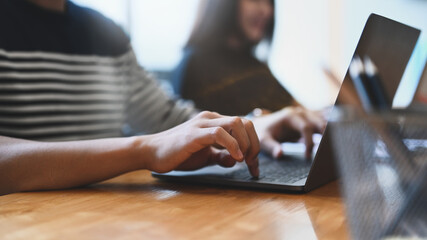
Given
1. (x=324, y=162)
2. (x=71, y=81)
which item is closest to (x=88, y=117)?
(x=71, y=81)

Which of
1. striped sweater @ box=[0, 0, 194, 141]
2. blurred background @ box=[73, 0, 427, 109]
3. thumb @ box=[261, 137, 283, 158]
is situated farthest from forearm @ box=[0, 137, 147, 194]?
blurred background @ box=[73, 0, 427, 109]

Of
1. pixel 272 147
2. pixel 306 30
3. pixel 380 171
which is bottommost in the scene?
pixel 272 147

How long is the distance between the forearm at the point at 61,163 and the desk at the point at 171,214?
0.9 inches

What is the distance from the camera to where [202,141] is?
630mm

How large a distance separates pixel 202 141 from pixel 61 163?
0.71 ft

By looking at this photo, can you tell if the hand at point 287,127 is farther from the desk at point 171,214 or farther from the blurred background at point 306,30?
the blurred background at point 306,30

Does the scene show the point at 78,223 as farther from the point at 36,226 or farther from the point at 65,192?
the point at 65,192

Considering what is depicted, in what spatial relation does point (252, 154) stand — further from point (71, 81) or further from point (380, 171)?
point (71, 81)

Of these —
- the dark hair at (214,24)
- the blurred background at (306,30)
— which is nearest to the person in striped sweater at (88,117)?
the dark hair at (214,24)

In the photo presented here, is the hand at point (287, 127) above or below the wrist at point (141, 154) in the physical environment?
below

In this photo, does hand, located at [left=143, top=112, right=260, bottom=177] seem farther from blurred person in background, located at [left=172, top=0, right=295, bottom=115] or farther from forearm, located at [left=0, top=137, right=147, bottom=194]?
blurred person in background, located at [left=172, top=0, right=295, bottom=115]

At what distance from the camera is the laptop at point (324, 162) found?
588 mm

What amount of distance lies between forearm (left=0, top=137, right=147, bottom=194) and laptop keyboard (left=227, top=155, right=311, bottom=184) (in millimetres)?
171

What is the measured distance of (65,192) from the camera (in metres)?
0.64
